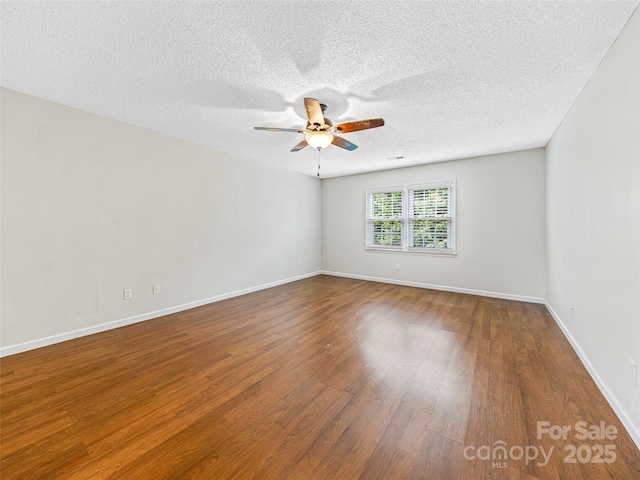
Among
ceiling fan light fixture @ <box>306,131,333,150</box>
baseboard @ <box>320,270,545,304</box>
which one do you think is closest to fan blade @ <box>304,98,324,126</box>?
ceiling fan light fixture @ <box>306,131,333,150</box>

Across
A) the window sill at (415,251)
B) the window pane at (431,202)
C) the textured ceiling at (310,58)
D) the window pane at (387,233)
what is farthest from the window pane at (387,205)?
the textured ceiling at (310,58)

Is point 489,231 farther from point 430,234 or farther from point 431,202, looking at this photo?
point 431,202

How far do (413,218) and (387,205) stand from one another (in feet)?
2.18

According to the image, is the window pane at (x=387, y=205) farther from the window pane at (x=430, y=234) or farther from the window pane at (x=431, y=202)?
the window pane at (x=430, y=234)

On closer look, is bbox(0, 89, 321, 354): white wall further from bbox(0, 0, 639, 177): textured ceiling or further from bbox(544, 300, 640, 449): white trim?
bbox(544, 300, 640, 449): white trim

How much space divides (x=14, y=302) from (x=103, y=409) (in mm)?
1757

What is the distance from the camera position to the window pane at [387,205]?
5578 mm

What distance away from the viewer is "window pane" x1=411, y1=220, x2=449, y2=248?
504 cm

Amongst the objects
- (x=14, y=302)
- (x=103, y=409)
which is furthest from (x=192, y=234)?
(x=103, y=409)

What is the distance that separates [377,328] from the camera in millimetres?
3121

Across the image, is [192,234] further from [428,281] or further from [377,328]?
[428,281]

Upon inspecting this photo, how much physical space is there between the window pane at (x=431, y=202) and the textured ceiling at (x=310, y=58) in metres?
1.91

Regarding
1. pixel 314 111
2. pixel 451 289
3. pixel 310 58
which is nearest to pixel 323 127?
pixel 314 111

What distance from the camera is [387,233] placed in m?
5.77
